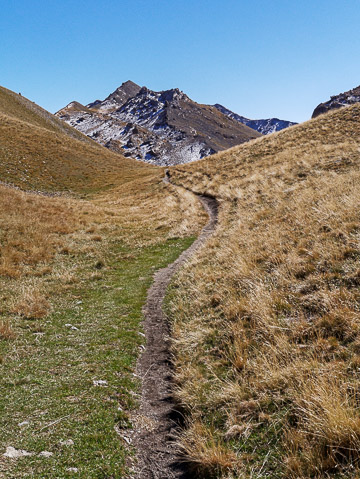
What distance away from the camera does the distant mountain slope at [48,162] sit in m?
50.2

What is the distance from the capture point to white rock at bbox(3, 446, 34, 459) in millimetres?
4277

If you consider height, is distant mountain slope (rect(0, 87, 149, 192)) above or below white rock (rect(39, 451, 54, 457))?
above

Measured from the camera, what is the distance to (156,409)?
239 inches

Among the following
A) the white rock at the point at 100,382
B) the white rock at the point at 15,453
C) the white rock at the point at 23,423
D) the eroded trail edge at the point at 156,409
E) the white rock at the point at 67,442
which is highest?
the white rock at the point at 15,453

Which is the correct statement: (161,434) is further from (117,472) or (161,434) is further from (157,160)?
(157,160)

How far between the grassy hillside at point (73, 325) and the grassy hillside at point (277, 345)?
5.16 feet

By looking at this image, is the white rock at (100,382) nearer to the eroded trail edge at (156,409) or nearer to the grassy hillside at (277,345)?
the eroded trail edge at (156,409)

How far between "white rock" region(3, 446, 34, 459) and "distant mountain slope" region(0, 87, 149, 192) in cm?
4865

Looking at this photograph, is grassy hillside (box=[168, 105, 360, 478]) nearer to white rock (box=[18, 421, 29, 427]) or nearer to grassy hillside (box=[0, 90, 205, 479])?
grassy hillside (box=[0, 90, 205, 479])

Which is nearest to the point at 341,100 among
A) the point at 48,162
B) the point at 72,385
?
the point at 48,162

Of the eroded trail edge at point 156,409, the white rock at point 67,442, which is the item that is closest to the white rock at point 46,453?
the white rock at point 67,442

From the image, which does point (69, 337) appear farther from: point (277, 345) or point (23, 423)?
point (277, 345)

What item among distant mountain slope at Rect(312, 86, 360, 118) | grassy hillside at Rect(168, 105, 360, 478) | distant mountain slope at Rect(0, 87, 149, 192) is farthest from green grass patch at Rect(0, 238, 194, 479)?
distant mountain slope at Rect(312, 86, 360, 118)

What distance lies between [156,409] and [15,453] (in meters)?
2.72
